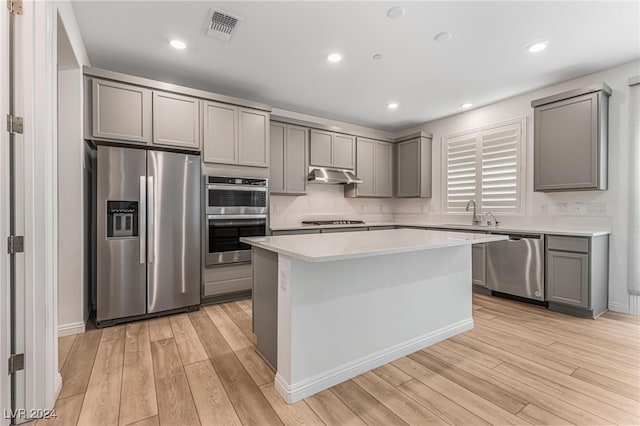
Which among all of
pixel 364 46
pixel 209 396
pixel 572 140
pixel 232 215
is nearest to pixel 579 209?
pixel 572 140

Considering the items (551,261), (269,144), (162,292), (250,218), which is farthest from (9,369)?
(551,261)

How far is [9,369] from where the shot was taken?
1510 mm

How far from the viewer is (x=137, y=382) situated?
6.21ft

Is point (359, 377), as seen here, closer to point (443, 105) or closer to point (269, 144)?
point (269, 144)

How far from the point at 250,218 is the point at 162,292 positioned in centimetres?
125

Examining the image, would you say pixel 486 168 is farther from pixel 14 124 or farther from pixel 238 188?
pixel 14 124

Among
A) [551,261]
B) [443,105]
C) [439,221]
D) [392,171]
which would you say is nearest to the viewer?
[551,261]

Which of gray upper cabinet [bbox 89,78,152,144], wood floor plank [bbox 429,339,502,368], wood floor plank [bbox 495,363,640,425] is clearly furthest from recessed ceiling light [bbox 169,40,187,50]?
wood floor plank [bbox 495,363,640,425]

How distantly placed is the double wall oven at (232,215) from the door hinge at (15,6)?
1981 mm

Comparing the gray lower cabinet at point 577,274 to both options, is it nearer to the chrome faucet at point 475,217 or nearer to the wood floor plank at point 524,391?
the chrome faucet at point 475,217

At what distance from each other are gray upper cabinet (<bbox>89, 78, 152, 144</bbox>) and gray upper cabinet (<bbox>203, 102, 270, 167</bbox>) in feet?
1.98

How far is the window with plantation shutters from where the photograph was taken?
4.05 meters

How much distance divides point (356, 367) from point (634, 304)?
3338 mm

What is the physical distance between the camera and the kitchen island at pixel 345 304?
1750 millimetres
